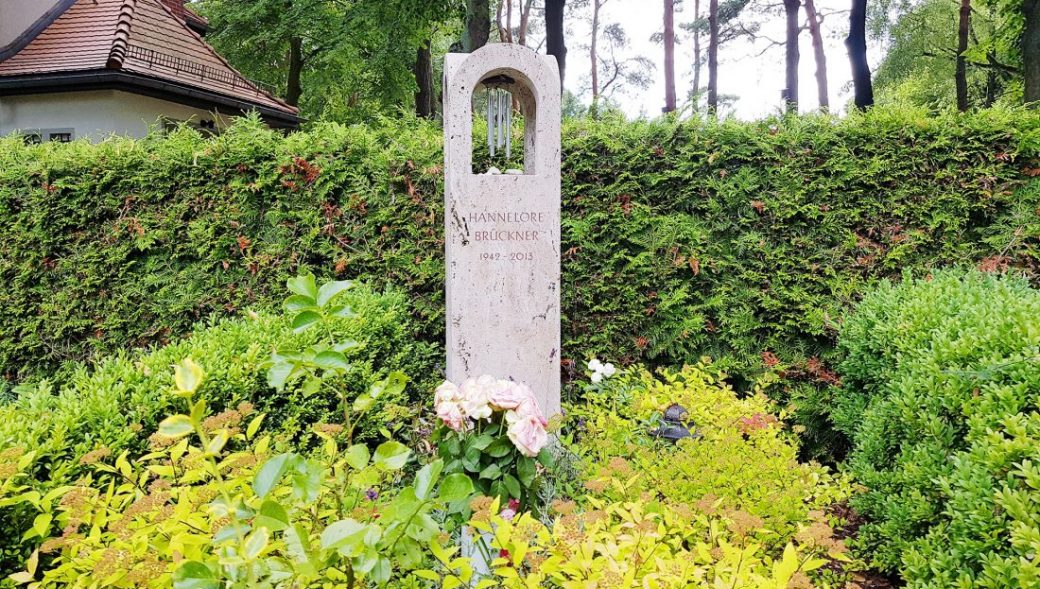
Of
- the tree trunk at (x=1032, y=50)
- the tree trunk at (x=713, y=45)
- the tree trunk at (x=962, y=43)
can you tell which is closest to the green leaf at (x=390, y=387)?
the tree trunk at (x=1032, y=50)

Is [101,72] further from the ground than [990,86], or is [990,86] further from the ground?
[990,86]

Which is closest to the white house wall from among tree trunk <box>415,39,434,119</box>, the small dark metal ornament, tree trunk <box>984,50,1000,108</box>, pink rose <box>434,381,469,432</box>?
tree trunk <box>415,39,434,119</box>

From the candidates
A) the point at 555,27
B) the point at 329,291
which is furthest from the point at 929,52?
the point at 329,291

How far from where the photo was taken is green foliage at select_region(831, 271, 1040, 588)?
1.95 metres

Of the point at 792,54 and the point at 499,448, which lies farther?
the point at 792,54

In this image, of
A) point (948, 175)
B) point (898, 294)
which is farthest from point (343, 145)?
point (948, 175)

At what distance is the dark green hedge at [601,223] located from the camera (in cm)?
451

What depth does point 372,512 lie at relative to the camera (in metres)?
1.58

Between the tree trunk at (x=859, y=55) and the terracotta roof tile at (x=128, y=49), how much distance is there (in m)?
11.0

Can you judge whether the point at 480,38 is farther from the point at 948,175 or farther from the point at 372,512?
the point at 372,512

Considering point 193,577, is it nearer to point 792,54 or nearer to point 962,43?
point 792,54

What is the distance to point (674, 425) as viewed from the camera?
327 centimetres

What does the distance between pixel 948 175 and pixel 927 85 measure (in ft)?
53.3

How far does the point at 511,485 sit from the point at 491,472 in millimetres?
86
